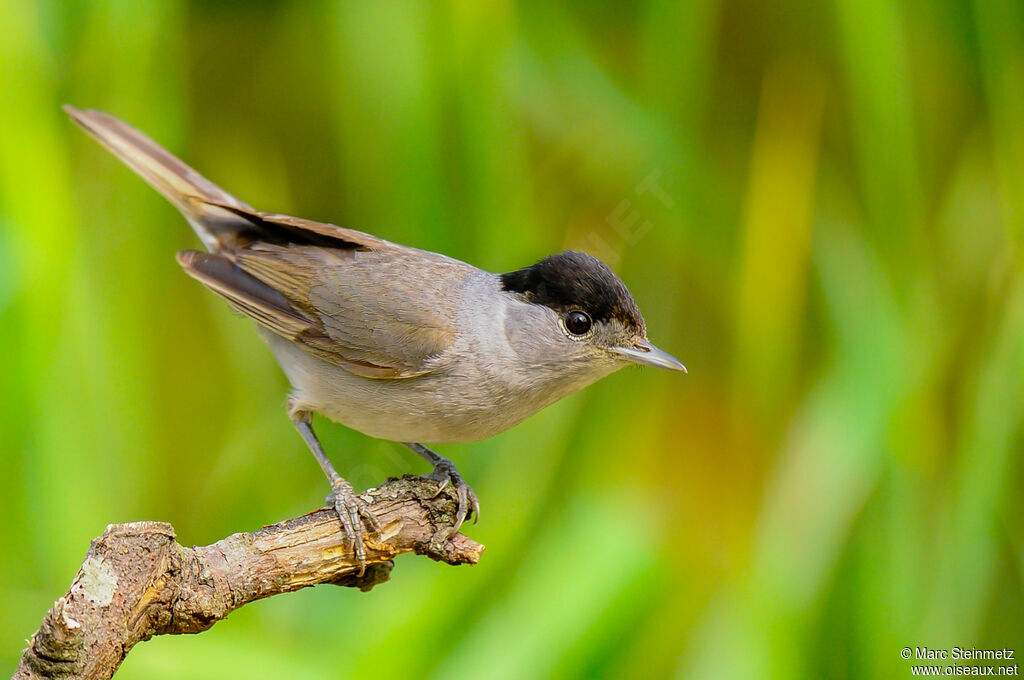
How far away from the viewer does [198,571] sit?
161 centimetres

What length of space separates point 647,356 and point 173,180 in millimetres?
1586

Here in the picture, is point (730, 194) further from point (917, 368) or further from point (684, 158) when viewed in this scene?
point (917, 368)

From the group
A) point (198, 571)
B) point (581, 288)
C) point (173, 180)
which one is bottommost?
point (198, 571)

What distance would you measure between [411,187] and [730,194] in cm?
126

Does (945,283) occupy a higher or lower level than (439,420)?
higher

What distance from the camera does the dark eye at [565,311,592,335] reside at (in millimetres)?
2207

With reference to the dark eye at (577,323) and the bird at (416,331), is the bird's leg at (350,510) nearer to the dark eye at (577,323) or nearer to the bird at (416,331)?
the bird at (416,331)

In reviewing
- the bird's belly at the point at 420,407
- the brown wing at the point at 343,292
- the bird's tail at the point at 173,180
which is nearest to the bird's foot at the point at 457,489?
the bird's belly at the point at 420,407

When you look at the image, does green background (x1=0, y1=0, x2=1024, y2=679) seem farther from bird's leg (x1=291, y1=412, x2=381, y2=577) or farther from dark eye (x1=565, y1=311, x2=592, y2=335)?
dark eye (x1=565, y1=311, x2=592, y2=335)

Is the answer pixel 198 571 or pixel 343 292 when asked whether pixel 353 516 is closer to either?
pixel 198 571

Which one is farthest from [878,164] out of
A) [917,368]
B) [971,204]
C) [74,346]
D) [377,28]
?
[74,346]

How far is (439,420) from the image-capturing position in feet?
7.06

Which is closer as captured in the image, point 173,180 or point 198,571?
point 198,571

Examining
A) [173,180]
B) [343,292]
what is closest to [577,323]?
[343,292]
